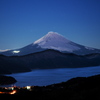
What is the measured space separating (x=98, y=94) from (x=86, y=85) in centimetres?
1028

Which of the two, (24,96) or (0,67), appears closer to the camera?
(24,96)

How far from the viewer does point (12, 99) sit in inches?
854

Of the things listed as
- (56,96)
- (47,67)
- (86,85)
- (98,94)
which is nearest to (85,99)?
(98,94)

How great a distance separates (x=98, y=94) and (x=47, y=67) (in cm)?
17844

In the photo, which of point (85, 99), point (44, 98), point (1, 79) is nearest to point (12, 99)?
point (44, 98)

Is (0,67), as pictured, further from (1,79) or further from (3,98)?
(3,98)

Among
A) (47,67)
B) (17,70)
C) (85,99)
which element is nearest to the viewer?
(85,99)

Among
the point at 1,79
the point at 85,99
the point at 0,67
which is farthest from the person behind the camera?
the point at 0,67

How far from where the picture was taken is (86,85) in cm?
3094

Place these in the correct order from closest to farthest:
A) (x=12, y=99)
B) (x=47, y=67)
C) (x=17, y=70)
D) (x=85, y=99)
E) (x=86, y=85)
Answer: (x=85, y=99), (x=12, y=99), (x=86, y=85), (x=17, y=70), (x=47, y=67)

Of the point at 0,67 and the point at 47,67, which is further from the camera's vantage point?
the point at 47,67

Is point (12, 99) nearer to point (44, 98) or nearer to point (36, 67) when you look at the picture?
point (44, 98)

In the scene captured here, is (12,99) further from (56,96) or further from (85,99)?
(85,99)

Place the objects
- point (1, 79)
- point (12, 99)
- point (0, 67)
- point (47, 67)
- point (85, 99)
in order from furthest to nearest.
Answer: point (47, 67), point (0, 67), point (1, 79), point (12, 99), point (85, 99)
